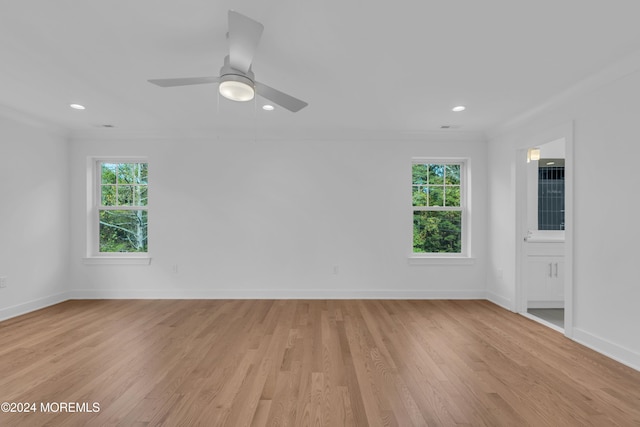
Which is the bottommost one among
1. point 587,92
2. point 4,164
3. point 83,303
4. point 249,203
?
point 83,303

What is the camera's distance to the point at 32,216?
3916 mm

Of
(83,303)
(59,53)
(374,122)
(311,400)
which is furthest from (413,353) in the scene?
(83,303)

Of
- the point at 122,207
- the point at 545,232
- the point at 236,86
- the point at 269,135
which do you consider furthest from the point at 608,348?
the point at 122,207

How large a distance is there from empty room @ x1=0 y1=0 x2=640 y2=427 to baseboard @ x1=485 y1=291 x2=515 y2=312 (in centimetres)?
6

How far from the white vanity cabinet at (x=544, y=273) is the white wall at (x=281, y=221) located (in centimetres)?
66

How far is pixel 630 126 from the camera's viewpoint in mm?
2463

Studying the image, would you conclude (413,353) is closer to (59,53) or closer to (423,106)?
(423,106)

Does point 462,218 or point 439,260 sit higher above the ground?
point 462,218

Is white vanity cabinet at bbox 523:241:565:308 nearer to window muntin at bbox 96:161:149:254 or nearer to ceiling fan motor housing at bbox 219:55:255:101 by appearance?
ceiling fan motor housing at bbox 219:55:255:101

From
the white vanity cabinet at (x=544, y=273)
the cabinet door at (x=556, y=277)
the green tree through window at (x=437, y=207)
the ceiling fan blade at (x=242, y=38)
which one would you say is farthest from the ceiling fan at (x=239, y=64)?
the cabinet door at (x=556, y=277)

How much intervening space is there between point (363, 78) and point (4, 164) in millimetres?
4434

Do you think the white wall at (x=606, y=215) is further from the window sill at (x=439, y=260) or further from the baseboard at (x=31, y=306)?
the baseboard at (x=31, y=306)

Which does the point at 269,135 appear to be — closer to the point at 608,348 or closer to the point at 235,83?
the point at 235,83

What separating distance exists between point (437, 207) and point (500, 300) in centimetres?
159
